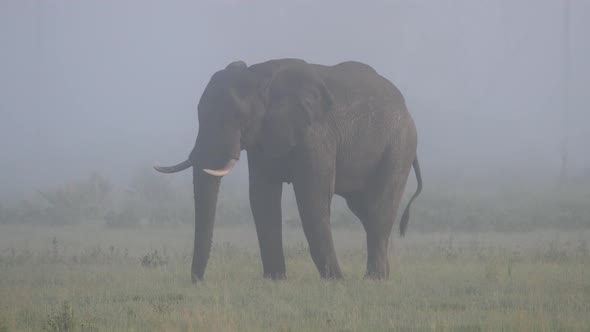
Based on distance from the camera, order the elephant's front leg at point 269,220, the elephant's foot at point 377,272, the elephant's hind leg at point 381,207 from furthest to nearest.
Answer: the elephant's hind leg at point 381,207 → the elephant's foot at point 377,272 → the elephant's front leg at point 269,220

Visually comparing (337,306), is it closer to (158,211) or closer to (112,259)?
(112,259)

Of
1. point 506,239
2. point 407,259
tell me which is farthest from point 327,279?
point 506,239

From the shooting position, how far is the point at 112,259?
1791 centimetres

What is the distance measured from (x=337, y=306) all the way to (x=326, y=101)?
4153 mm

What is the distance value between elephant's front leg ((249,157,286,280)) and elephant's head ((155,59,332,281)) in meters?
0.82

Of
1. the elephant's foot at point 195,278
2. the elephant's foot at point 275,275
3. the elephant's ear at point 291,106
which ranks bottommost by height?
the elephant's foot at point 275,275

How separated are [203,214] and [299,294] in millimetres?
2096

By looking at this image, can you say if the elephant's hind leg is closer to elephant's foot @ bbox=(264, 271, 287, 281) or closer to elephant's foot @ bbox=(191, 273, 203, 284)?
elephant's foot @ bbox=(264, 271, 287, 281)

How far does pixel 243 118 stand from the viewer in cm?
1281

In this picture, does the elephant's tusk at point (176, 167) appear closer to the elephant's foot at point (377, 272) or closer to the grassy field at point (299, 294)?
the grassy field at point (299, 294)

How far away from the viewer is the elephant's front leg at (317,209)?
13109 mm

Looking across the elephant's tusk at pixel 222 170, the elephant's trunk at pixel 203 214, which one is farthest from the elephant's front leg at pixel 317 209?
the elephant's trunk at pixel 203 214

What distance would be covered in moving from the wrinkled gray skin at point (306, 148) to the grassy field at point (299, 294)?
0.72 meters

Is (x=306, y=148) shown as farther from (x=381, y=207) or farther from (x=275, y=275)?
(x=275, y=275)
